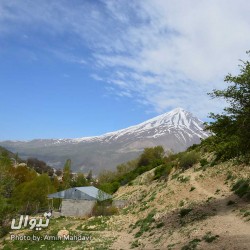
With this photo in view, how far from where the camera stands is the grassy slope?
851 inches

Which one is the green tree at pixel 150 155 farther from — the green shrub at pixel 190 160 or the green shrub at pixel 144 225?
the green shrub at pixel 144 225

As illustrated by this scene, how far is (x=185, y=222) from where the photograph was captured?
27969 mm

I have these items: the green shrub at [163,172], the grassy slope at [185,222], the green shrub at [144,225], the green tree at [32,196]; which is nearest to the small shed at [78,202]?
the grassy slope at [185,222]

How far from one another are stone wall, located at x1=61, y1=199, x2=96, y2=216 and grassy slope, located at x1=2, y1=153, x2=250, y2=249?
37.5 feet

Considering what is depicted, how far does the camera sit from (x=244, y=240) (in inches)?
741

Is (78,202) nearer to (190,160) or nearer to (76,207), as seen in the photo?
(76,207)

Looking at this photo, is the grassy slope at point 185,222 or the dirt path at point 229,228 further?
the grassy slope at point 185,222

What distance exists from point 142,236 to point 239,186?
12392 mm

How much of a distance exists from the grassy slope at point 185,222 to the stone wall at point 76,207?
11422 millimetres

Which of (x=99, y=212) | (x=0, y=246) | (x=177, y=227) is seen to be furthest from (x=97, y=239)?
(x=99, y=212)

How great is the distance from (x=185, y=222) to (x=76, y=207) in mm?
33692

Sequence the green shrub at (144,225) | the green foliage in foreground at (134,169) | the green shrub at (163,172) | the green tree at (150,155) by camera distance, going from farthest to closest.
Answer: the green tree at (150,155) → the green foliage in foreground at (134,169) → the green shrub at (163,172) → the green shrub at (144,225)

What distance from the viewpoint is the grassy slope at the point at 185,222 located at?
70.9 ft

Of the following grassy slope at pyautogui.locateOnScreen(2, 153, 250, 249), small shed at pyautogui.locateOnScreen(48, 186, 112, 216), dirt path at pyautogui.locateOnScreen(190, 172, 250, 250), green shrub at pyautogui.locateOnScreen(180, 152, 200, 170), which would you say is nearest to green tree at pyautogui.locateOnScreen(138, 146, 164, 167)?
green shrub at pyautogui.locateOnScreen(180, 152, 200, 170)
